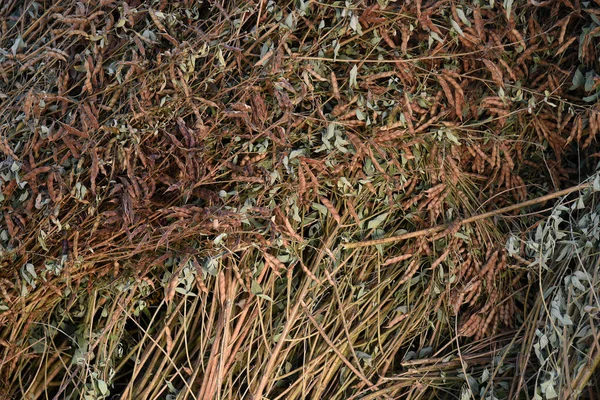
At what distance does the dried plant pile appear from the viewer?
1405 mm

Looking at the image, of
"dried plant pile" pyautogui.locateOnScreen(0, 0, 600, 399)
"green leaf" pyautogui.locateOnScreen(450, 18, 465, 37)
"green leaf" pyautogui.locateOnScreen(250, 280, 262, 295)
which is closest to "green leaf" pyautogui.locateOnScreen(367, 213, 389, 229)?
"dried plant pile" pyautogui.locateOnScreen(0, 0, 600, 399)

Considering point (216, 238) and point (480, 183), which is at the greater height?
point (216, 238)

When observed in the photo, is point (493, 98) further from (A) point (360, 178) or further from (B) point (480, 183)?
(A) point (360, 178)

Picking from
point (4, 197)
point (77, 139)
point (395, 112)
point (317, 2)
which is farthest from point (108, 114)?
point (395, 112)

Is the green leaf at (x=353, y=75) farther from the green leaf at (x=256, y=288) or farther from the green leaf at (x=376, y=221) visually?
the green leaf at (x=256, y=288)

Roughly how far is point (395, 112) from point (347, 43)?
18 centimetres

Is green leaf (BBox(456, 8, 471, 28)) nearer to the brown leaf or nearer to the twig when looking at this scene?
the brown leaf

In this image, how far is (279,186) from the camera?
1.48 metres

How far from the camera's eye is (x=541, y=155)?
5.53 ft

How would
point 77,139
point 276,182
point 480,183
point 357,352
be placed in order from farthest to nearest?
point 480,183 → point 357,352 → point 276,182 → point 77,139

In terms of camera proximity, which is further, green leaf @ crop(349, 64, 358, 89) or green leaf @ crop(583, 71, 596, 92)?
green leaf @ crop(583, 71, 596, 92)

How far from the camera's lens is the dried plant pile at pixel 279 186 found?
1405mm

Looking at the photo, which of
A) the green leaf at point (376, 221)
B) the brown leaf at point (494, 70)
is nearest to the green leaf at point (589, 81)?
the brown leaf at point (494, 70)

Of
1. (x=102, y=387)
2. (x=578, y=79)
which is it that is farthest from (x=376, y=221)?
(x=102, y=387)
